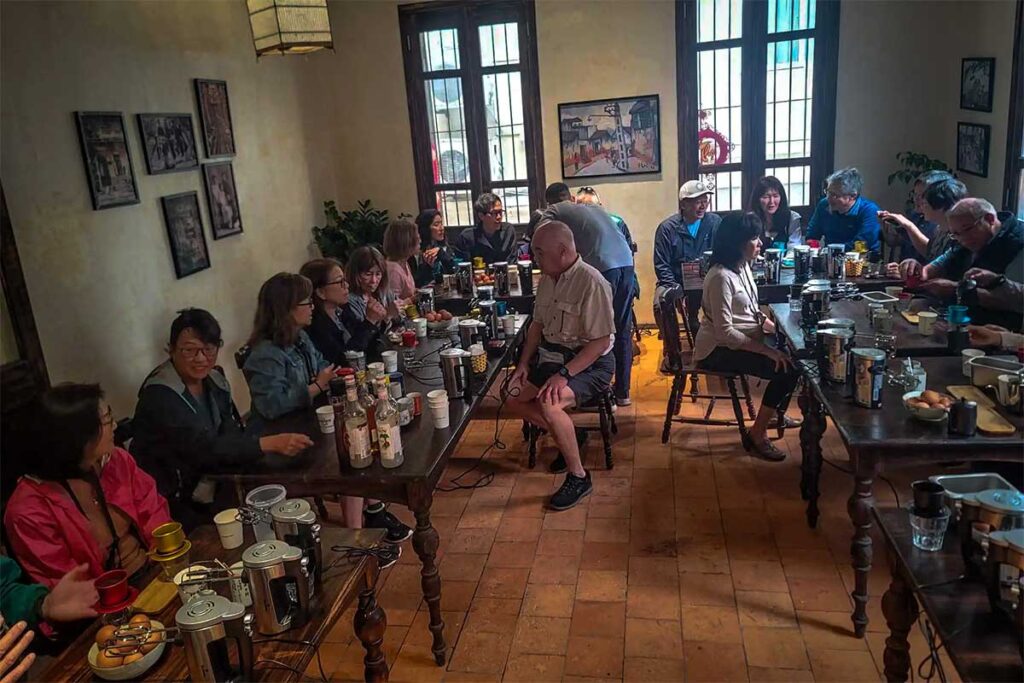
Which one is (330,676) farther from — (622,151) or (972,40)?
(972,40)

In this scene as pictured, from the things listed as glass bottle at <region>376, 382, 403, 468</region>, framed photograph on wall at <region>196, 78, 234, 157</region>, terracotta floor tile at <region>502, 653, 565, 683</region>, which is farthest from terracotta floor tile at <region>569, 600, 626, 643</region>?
framed photograph on wall at <region>196, 78, 234, 157</region>

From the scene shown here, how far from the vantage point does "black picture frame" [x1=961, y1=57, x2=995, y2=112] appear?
16.6ft

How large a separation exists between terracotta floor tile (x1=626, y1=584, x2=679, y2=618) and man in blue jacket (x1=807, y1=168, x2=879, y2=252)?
3.30m

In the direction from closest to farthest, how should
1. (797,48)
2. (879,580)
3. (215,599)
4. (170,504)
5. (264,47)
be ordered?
(215,599), (170,504), (879,580), (264,47), (797,48)

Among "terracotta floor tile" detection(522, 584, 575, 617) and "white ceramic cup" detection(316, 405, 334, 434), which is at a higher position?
"white ceramic cup" detection(316, 405, 334, 434)

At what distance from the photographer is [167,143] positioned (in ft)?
15.0

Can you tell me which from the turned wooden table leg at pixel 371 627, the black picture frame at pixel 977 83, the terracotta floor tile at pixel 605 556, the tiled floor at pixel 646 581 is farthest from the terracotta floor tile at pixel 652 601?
the black picture frame at pixel 977 83

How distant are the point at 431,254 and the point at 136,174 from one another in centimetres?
206

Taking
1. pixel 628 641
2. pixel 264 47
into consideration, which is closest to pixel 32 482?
pixel 628 641

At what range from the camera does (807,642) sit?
2.62 metres

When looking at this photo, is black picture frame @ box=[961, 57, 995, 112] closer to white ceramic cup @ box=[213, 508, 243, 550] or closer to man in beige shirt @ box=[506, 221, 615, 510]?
man in beige shirt @ box=[506, 221, 615, 510]

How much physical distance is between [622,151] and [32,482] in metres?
5.50

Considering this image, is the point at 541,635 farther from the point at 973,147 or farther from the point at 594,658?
the point at 973,147

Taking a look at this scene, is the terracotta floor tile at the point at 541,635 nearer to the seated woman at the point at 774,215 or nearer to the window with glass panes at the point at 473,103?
the seated woman at the point at 774,215
